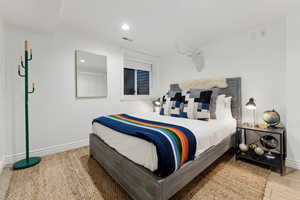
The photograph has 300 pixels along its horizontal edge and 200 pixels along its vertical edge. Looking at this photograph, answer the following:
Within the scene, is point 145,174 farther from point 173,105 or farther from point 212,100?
point 212,100

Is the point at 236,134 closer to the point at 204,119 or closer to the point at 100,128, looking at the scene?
the point at 204,119

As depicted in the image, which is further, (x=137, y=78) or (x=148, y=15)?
(x=137, y=78)

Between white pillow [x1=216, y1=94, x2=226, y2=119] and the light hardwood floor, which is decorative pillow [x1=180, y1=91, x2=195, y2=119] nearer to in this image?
white pillow [x1=216, y1=94, x2=226, y2=119]

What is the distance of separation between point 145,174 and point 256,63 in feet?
8.49

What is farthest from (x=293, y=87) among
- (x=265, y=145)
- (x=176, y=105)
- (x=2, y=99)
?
(x=2, y=99)

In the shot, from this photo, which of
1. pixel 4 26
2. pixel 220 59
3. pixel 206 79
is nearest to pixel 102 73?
pixel 4 26

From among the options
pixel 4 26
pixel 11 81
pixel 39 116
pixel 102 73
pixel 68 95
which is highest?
pixel 4 26

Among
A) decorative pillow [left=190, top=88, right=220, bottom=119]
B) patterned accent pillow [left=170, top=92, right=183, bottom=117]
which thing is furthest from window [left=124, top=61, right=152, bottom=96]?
decorative pillow [left=190, top=88, right=220, bottom=119]

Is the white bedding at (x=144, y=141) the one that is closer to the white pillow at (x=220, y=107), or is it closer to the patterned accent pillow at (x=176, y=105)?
the white pillow at (x=220, y=107)

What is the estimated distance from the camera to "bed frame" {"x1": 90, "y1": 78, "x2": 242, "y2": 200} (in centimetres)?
111

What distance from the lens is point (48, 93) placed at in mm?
2402

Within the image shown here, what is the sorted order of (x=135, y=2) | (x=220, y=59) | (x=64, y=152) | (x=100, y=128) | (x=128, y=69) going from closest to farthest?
(x=135, y=2), (x=100, y=128), (x=64, y=152), (x=220, y=59), (x=128, y=69)

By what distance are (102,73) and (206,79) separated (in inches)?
92.5

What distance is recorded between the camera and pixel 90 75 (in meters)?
2.89
